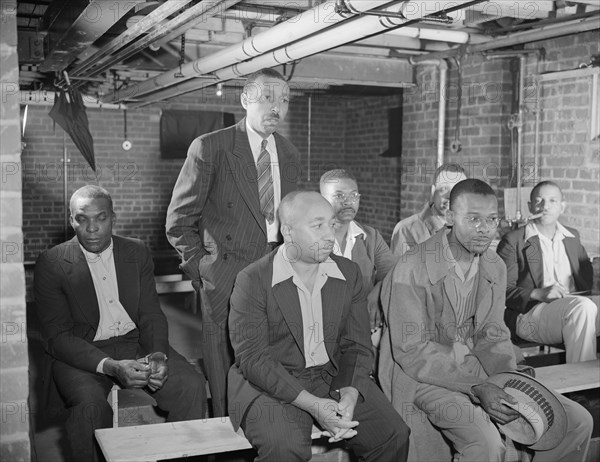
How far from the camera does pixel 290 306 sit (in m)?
2.62

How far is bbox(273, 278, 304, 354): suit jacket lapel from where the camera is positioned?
2.61 meters

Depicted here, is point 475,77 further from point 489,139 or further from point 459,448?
point 459,448

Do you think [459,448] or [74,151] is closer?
[459,448]

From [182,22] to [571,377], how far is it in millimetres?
2506

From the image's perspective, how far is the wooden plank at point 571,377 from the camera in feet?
10.3

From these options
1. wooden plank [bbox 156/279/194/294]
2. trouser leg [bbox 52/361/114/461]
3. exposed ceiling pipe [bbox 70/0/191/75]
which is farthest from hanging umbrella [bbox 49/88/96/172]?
trouser leg [bbox 52/361/114/461]

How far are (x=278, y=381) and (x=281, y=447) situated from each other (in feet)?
0.73

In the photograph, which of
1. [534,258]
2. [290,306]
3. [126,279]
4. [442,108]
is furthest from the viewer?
[442,108]

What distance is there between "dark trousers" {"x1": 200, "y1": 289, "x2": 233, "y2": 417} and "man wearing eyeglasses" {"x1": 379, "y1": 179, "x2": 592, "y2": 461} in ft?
2.28

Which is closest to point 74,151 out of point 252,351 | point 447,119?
point 447,119

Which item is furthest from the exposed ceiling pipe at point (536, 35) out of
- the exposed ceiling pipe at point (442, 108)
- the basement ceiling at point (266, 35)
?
the exposed ceiling pipe at point (442, 108)

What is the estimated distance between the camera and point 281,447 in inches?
95.6

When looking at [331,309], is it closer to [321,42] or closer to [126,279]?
[126,279]

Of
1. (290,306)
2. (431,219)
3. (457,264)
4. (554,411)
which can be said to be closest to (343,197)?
(431,219)
